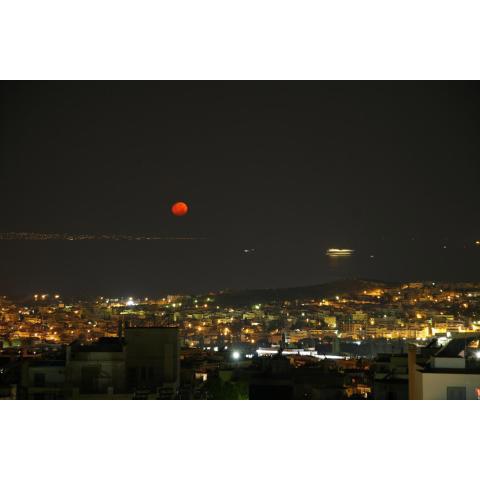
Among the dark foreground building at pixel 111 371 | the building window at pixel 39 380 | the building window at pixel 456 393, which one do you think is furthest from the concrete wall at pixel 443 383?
the building window at pixel 39 380

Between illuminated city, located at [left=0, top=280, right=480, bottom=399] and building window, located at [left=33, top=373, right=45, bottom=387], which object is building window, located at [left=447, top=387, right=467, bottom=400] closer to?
illuminated city, located at [left=0, top=280, right=480, bottom=399]

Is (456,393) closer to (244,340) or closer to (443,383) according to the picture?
(443,383)

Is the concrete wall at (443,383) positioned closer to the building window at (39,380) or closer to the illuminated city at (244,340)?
the illuminated city at (244,340)

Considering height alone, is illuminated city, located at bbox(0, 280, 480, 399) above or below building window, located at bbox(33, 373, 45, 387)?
above

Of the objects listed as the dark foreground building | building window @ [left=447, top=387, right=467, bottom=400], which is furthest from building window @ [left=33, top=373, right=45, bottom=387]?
building window @ [left=447, top=387, right=467, bottom=400]

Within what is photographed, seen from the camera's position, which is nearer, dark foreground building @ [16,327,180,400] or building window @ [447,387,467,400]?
building window @ [447,387,467,400]

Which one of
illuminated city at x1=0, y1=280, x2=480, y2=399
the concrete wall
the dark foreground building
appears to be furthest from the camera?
illuminated city at x1=0, y1=280, x2=480, y2=399
